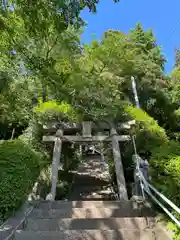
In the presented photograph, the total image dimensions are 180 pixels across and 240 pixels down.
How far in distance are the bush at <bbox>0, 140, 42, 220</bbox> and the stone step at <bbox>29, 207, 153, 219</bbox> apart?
21.7 inches

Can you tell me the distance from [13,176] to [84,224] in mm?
1561

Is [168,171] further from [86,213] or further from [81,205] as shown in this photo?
[81,205]

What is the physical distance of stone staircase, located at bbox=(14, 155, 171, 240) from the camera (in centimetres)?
373

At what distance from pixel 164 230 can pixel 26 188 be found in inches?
103

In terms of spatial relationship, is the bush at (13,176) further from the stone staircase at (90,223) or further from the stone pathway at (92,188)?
the stone pathway at (92,188)

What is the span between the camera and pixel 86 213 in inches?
193

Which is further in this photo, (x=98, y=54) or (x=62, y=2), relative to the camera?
(x=98, y=54)

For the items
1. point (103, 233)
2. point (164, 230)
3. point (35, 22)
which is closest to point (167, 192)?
point (164, 230)

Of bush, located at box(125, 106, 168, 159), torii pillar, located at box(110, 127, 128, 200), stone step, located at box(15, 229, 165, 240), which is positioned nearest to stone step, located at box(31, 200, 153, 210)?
torii pillar, located at box(110, 127, 128, 200)

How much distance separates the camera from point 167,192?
357 cm

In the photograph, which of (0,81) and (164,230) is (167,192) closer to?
(164,230)

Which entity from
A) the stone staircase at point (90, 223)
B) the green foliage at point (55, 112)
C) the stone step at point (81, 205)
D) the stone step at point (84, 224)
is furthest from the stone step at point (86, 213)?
the green foliage at point (55, 112)

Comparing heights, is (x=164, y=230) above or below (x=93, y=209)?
below

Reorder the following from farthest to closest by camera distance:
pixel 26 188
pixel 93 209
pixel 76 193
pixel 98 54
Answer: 1. pixel 76 193
2. pixel 98 54
3. pixel 93 209
4. pixel 26 188
